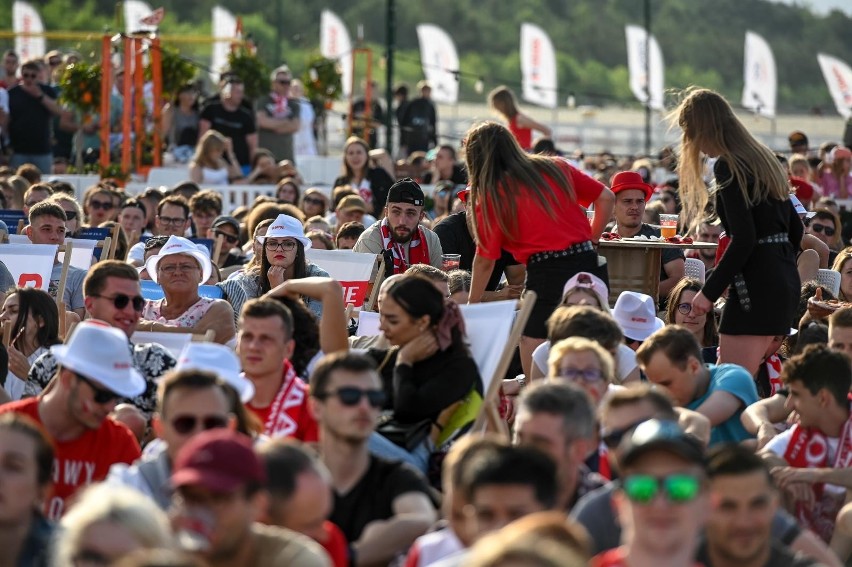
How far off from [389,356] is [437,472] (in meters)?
0.62

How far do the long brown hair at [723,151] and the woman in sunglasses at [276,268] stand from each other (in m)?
2.85

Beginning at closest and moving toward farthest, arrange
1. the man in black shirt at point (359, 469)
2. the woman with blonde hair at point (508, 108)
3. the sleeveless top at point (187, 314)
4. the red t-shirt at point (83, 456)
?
the man in black shirt at point (359, 469) → the red t-shirt at point (83, 456) → the sleeveless top at point (187, 314) → the woman with blonde hair at point (508, 108)

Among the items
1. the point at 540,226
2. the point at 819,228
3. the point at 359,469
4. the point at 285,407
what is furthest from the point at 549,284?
the point at 819,228

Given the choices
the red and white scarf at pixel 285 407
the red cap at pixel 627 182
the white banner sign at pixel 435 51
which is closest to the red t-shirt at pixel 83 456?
the red and white scarf at pixel 285 407

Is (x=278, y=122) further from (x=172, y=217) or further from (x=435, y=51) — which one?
(x=435, y=51)

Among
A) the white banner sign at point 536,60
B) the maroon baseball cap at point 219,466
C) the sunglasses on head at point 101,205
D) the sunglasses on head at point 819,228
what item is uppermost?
the white banner sign at point 536,60

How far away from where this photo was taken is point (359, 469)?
5.77m

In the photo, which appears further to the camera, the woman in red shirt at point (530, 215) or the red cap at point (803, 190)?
the red cap at point (803, 190)

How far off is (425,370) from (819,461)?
1562 millimetres

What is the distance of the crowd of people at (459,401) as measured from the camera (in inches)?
178

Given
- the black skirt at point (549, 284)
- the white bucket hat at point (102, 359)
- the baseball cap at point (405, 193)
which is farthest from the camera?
the baseball cap at point (405, 193)

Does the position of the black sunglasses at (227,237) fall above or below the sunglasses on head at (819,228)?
below

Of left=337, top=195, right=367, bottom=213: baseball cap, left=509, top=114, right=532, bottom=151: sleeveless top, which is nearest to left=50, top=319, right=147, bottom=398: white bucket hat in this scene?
left=337, top=195, right=367, bottom=213: baseball cap

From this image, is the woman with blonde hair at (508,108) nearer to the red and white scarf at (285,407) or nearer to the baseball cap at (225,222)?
the baseball cap at (225,222)
